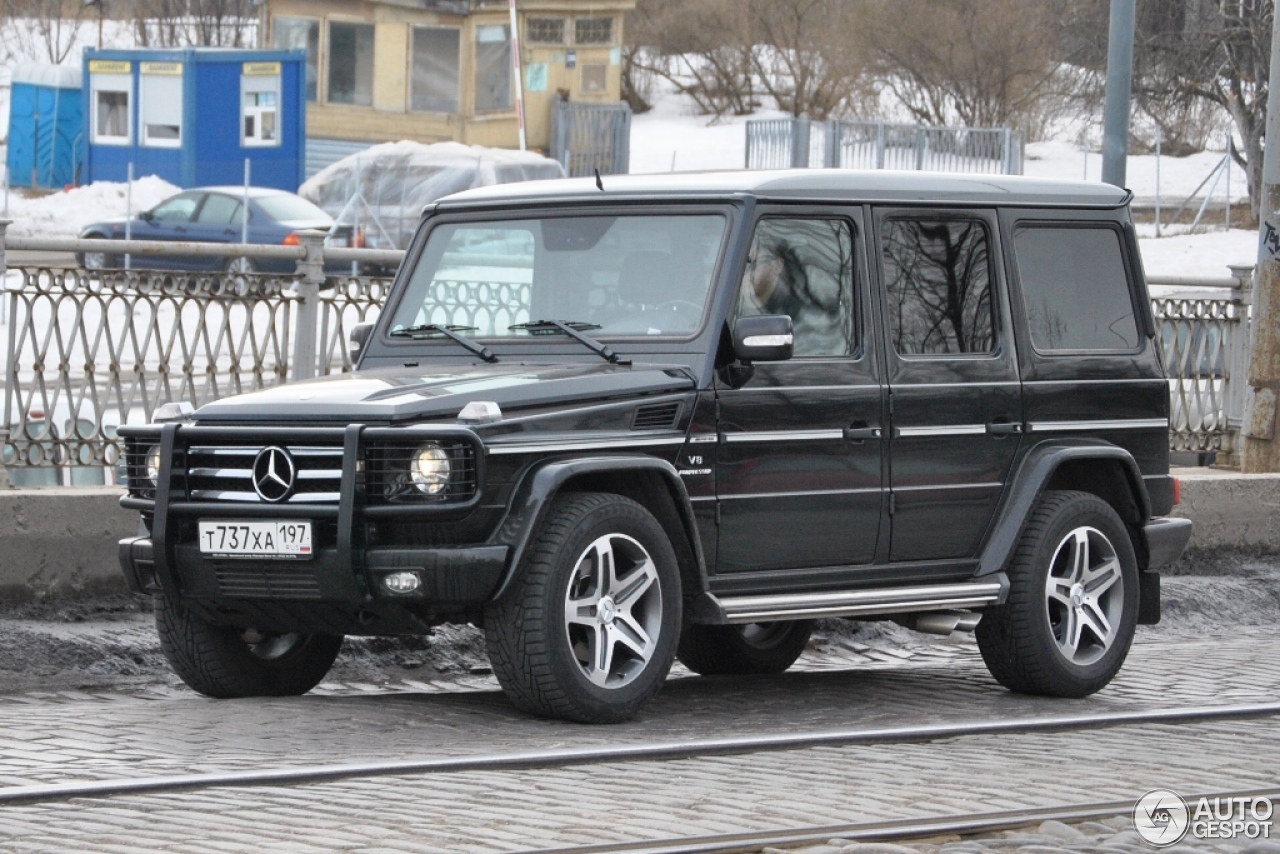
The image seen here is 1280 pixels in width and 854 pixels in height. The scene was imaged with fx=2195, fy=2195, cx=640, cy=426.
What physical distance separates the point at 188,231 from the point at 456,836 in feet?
92.3

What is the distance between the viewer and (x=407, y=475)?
687cm

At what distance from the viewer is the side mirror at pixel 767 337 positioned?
7504 mm

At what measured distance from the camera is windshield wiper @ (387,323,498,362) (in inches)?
310

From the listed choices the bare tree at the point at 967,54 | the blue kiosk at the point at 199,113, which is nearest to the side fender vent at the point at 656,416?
the blue kiosk at the point at 199,113

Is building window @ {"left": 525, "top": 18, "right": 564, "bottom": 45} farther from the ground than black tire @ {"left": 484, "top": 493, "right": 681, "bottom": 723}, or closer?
farther from the ground

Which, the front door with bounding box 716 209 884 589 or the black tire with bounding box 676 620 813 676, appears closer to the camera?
the front door with bounding box 716 209 884 589

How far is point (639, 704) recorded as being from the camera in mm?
7301

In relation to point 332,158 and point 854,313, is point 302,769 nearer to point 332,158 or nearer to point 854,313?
point 854,313

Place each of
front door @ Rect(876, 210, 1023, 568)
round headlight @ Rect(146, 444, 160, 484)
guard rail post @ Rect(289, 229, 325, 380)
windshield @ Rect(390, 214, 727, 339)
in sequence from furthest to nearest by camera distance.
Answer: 1. guard rail post @ Rect(289, 229, 325, 380)
2. front door @ Rect(876, 210, 1023, 568)
3. windshield @ Rect(390, 214, 727, 339)
4. round headlight @ Rect(146, 444, 160, 484)

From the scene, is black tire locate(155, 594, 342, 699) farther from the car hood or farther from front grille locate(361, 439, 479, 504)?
front grille locate(361, 439, 479, 504)

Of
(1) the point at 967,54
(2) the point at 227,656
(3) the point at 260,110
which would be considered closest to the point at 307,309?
(2) the point at 227,656

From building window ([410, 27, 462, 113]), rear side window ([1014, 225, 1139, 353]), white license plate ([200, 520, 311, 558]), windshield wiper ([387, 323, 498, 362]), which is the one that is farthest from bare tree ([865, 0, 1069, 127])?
white license plate ([200, 520, 311, 558])

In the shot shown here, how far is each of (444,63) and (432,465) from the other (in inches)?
1563

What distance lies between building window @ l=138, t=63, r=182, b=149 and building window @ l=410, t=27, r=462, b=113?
6072 mm
